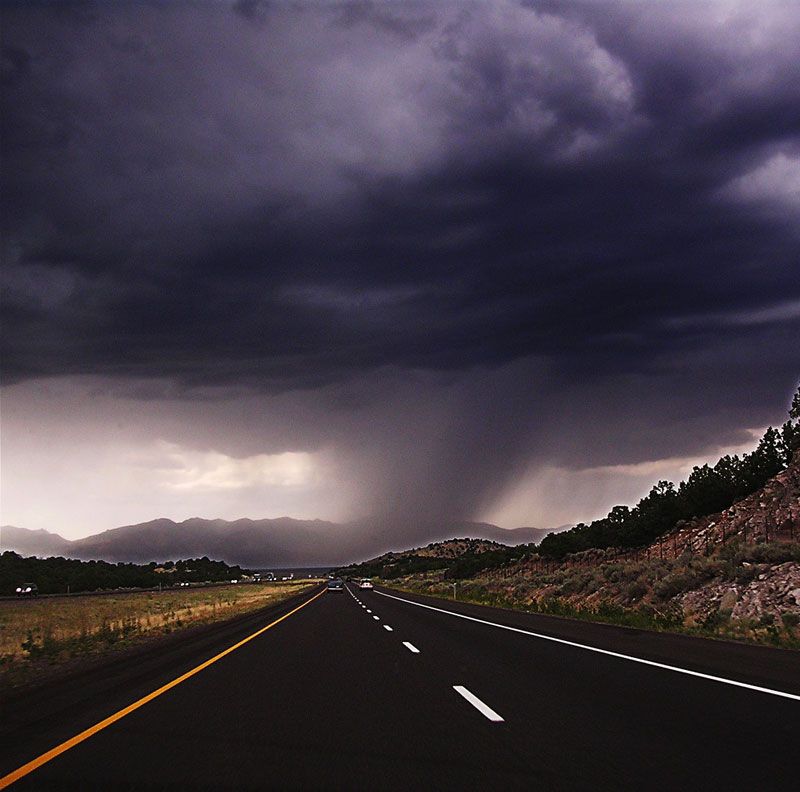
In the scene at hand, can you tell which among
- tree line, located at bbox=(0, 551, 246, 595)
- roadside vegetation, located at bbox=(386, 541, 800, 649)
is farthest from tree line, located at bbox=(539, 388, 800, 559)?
tree line, located at bbox=(0, 551, 246, 595)

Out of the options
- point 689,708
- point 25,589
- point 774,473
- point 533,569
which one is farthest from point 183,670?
point 25,589

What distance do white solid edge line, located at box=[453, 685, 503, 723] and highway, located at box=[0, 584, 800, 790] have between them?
22 mm

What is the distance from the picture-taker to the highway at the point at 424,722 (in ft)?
19.4

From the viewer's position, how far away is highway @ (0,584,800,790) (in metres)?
5.90

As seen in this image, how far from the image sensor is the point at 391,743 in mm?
7027

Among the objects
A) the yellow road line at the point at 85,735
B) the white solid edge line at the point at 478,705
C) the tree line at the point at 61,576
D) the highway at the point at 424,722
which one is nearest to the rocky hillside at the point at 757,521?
the highway at the point at 424,722

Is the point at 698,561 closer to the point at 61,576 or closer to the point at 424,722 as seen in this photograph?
the point at 424,722

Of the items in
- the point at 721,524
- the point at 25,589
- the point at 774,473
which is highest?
the point at 774,473

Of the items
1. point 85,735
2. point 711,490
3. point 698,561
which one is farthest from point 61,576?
point 85,735

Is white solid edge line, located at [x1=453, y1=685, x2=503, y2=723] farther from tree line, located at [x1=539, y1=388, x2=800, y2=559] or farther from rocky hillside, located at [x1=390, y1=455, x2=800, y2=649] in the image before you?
tree line, located at [x1=539, y1=388, x2=800, y2=559]

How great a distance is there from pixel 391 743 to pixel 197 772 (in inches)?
70.8

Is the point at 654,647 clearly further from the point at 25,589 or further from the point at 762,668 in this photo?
the point at 25,589

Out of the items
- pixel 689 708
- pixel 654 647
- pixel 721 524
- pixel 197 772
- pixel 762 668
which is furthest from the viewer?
pixel 721 524

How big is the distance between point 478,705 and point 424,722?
46.3 inches
